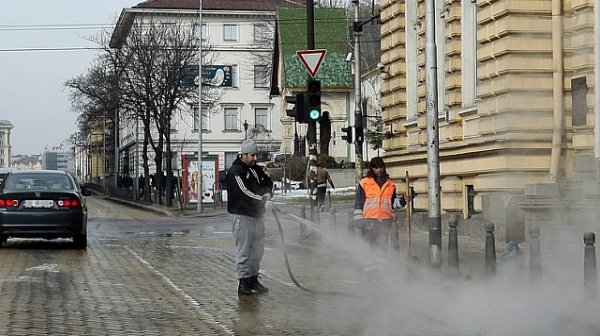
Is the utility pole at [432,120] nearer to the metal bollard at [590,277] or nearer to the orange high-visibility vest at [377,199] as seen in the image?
the orange high-visibility vest at [377,199]

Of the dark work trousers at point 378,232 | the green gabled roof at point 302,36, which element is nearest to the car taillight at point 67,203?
the dark work trousers at point 378,232

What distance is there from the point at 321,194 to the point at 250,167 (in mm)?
20742

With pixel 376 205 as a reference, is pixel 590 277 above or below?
below

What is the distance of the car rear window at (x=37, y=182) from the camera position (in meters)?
19.4

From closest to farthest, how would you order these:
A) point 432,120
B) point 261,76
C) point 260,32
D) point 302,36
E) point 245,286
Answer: point 245,286 < point 432,120 < point 302,36 < point 260,32 < point 261,76

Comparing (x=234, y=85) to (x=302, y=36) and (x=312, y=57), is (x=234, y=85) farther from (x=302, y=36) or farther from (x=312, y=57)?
(x=312, y=57)

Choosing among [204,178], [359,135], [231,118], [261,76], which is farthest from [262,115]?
[359,135]

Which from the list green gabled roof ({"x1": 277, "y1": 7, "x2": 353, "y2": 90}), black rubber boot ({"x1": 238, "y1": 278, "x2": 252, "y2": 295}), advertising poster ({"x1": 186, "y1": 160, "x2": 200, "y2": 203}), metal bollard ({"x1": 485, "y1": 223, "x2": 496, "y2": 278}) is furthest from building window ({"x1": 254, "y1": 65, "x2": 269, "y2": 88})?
black rubber boot ({"x1": 238, "y1": 278, "x2": 252, "y2": 295})

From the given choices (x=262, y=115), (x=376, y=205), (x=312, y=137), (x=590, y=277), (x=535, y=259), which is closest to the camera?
(x=590, y=277)

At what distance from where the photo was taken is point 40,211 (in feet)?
62.1

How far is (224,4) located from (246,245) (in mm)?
82736

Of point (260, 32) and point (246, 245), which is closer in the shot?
point (246, 245)

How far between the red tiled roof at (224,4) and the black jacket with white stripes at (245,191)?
258ft

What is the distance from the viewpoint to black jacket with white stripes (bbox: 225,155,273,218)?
1211 centimetres
